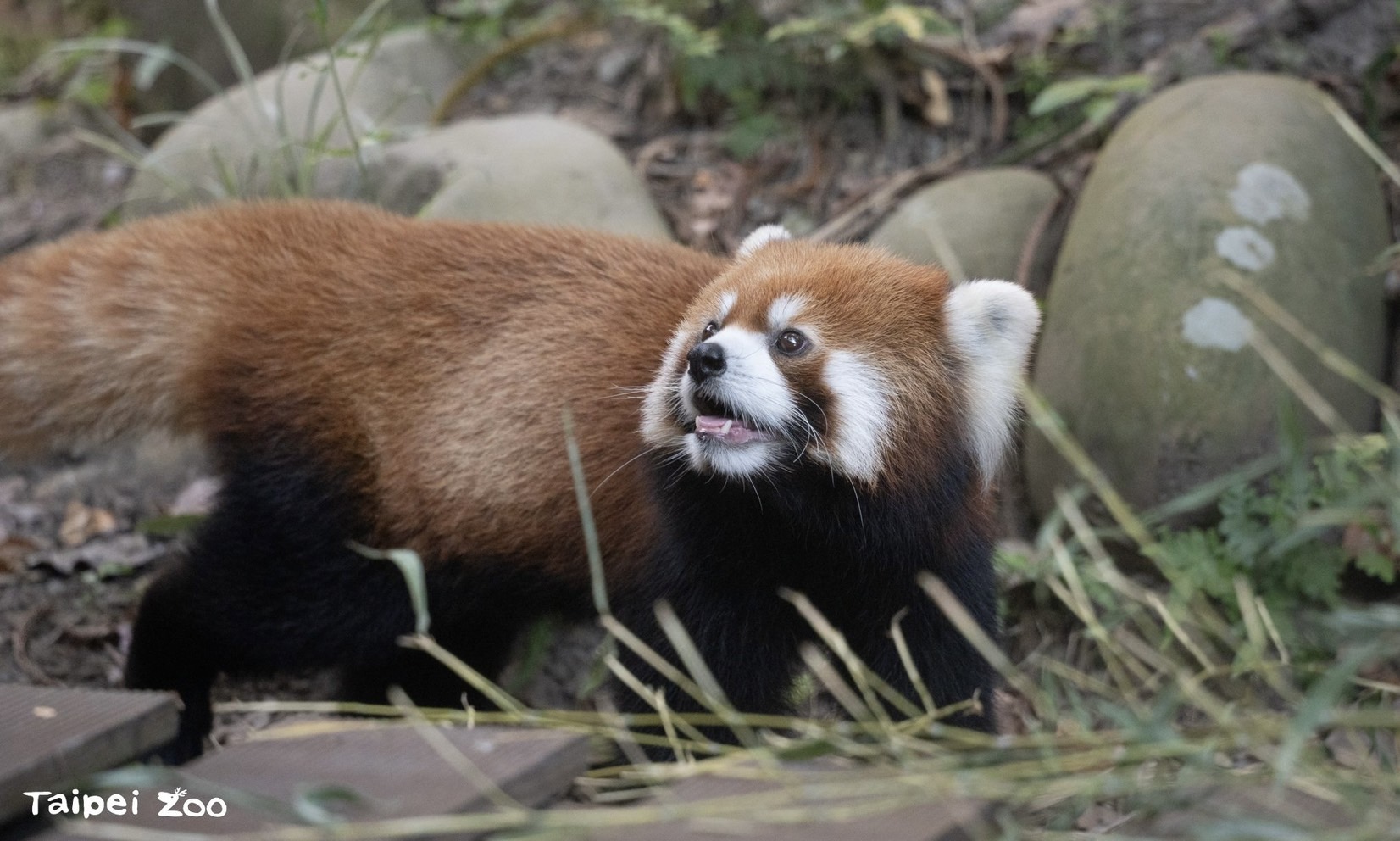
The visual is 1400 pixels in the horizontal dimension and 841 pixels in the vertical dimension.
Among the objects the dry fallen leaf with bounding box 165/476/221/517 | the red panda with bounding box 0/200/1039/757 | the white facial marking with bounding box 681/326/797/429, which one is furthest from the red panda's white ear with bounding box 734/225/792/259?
the dry fallen leaf with bounding box 165/476/221/517

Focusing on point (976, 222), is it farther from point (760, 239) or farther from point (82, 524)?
point (82, 524)

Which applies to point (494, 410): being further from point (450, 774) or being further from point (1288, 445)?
point (1288, 445)

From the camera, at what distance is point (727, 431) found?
288 cm

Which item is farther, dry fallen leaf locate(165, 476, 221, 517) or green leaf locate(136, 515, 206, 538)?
dry fallen leaf locate(165, 476, 221, 517)

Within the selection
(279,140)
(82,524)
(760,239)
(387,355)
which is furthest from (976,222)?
(82,524)

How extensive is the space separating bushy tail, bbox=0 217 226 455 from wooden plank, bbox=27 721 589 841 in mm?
1686

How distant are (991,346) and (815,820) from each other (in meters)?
1.47

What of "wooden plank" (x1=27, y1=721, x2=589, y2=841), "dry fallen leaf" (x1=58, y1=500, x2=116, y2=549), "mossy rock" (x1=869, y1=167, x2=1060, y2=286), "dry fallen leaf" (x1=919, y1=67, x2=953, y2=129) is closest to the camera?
"wooden plank" (x1=27, y1=721, x2=589, y2=841)

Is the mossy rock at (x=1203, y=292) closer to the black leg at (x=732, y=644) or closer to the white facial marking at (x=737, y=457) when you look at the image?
the black leg at (x=732, y=644)

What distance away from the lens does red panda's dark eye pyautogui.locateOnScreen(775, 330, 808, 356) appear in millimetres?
2957

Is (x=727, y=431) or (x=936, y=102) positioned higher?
(x=936, y=102)

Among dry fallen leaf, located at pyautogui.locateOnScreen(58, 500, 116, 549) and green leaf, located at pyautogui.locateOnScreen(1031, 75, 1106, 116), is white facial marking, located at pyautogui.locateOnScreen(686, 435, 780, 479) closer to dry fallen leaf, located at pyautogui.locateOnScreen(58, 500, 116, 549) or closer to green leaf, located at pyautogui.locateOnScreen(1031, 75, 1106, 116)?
dry fallen leaf, located at pyautogui.locateOnScreen(58, 500, 116, 549)

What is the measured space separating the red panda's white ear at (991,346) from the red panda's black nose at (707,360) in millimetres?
577

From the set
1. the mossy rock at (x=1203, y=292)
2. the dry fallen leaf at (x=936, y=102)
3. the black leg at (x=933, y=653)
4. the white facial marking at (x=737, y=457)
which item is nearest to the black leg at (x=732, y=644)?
the black leg at (x=933, y=653)
